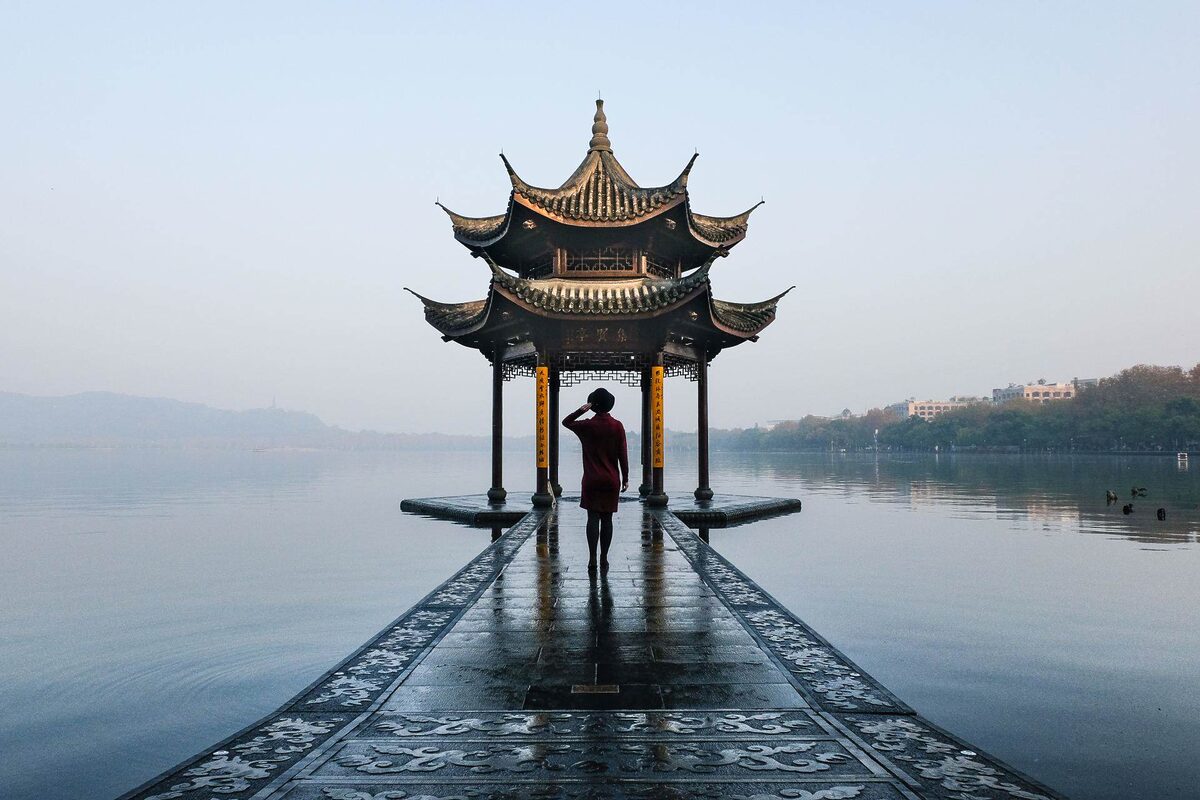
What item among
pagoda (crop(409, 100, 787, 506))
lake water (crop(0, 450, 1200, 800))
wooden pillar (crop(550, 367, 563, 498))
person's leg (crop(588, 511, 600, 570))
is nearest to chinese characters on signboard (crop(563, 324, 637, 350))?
pagoda (crop(409, 100, 787, 506))

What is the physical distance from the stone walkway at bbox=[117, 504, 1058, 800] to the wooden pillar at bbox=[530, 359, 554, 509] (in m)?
10.4

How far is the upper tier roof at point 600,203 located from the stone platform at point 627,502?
688 centimetres

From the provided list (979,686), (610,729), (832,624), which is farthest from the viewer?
(832,624)

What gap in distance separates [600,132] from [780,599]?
46.6 feet

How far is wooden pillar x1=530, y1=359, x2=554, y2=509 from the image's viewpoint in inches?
706

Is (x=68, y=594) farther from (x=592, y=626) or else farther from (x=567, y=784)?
(x=567, y=784)

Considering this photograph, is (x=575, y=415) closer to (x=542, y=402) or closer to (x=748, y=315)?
(x=542, y=402)

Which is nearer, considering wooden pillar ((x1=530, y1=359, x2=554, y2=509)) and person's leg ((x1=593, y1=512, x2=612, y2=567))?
person's leg ((x1=593, y1=512, x2=612, y2=567))

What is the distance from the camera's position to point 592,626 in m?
6.87

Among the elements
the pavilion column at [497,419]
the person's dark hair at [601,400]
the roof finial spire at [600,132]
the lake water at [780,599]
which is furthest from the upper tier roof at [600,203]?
the person's dark hair at [601,400]

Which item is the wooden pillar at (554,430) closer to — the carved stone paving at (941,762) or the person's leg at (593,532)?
the person's leg at (593,532)

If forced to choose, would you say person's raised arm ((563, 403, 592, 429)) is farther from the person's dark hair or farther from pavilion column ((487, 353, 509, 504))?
pavilion column ((487, 353, 509, 504))

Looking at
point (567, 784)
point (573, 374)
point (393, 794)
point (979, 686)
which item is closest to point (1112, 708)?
point (979, 686)

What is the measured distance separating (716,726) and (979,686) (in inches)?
169
